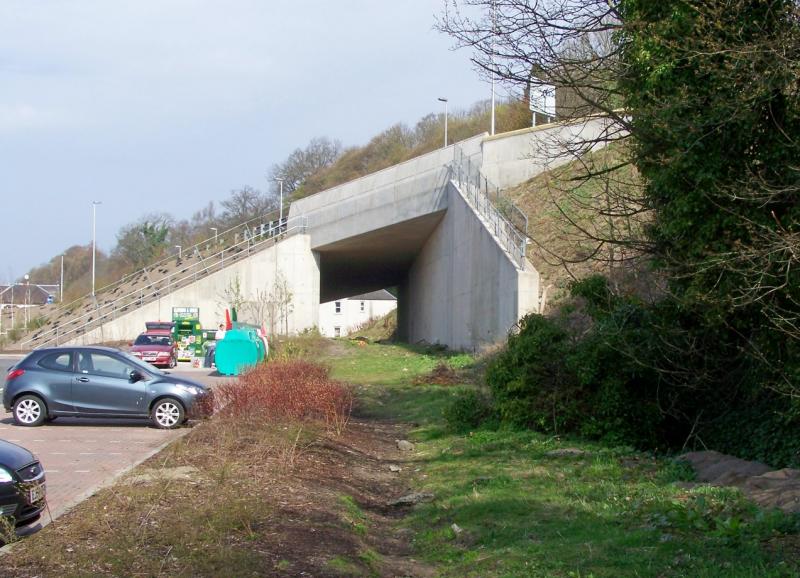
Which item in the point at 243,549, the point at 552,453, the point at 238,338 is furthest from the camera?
the point at 238,338

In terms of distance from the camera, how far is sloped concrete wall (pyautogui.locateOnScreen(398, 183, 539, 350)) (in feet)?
85.2

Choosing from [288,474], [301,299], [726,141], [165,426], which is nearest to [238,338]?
[165,426]

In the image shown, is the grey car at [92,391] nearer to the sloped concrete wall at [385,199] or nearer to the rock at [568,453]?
the rock at [568,453]

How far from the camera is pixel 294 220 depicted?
4597 centimetres

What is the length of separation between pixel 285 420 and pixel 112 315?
3432cm

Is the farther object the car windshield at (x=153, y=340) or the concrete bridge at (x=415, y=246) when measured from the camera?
the car windshield at (x=153, y=340)

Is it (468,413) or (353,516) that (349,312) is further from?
(353,516)

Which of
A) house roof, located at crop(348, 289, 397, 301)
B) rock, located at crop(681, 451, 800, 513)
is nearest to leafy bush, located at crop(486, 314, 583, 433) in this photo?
rock, located at crop(681, 451, 800, 513)

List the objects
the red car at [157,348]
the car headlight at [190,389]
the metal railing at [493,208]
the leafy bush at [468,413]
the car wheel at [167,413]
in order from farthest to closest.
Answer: the red car at [157,348], the metal railing at [493,208], the car headlight at [190,389], the car wheel at [167,413], the leafy bush at [468,413]

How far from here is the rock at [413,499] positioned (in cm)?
1011

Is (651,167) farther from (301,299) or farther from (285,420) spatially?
(301,299)

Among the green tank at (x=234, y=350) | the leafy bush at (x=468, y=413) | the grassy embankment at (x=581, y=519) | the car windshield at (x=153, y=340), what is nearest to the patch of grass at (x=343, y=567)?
the grassy embankment at (x=581, y=519)

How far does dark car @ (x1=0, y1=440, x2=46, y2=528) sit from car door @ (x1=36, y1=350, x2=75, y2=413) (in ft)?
26.4

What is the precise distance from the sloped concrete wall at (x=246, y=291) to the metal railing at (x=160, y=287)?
693mm
